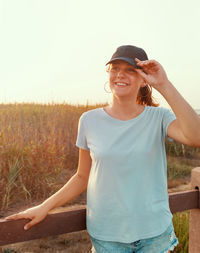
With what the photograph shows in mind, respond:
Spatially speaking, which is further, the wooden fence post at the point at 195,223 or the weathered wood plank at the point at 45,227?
the wooden fence post at the point at 195,223

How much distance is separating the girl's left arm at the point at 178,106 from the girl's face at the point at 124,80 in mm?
117

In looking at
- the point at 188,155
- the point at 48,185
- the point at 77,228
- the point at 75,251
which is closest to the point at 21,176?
the point at 48,185

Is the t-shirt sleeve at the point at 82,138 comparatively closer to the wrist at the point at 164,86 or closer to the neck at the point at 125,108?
the neck at the point at 125,108

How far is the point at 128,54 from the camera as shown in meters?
1.48

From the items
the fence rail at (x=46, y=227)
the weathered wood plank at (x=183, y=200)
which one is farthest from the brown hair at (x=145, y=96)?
the fence rail at (x=46, y=227)

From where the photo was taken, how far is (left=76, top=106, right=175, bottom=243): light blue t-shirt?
1380mm

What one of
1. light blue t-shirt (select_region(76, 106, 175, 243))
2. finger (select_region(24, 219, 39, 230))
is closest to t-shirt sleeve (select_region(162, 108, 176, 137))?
light blue t-shirt (select_region(76, 106, 175, 243))

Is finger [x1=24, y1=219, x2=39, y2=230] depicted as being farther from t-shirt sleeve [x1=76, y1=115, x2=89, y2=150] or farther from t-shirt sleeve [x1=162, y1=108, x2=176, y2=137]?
t-shirt sleeve [x1=162, y1=108, x2=176, y2=137]

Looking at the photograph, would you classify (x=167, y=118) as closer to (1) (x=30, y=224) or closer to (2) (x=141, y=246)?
(2) (x=141, y=246)

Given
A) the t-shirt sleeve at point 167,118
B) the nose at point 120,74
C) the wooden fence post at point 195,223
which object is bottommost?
the wooden fence post at point 195,223

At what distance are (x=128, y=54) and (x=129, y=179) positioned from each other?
2.04 feet

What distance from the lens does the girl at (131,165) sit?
4.43 feet

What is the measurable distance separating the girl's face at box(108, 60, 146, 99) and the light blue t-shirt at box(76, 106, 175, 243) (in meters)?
0.14

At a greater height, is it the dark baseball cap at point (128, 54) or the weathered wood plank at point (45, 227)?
the dark baseball cap at point (128, 54)
